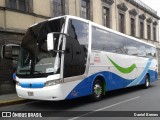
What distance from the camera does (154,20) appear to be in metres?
40.2

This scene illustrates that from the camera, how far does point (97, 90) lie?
446 inches

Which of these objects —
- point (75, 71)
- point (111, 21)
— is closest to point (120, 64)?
point (75, 71)

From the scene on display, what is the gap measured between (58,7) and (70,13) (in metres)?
1.26

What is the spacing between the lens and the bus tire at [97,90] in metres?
11.1

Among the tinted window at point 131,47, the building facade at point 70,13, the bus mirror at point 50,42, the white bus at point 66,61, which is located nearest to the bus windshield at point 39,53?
the white bus at point 66,61

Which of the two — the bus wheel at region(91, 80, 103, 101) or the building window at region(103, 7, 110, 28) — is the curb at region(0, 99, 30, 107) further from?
the building window at region(103, 7, 110, 28)

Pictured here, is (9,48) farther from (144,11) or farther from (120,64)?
(144,11)

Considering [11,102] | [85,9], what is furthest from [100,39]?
[85,9]

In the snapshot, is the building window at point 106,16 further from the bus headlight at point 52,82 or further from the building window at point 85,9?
the bus headlight at point 52,82

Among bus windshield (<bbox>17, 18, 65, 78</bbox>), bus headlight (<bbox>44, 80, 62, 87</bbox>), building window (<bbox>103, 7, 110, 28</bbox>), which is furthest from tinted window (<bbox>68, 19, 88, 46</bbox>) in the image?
building window (<bbox>103, 7, 110, 28</bbox>)

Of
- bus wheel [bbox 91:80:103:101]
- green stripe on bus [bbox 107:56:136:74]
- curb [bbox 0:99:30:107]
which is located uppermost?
green stripe on bus [bbox 107:56:136:74]

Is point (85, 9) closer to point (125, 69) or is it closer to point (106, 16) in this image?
point (106, 16)

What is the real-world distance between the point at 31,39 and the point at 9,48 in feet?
4.39

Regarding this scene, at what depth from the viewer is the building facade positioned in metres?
14.5
